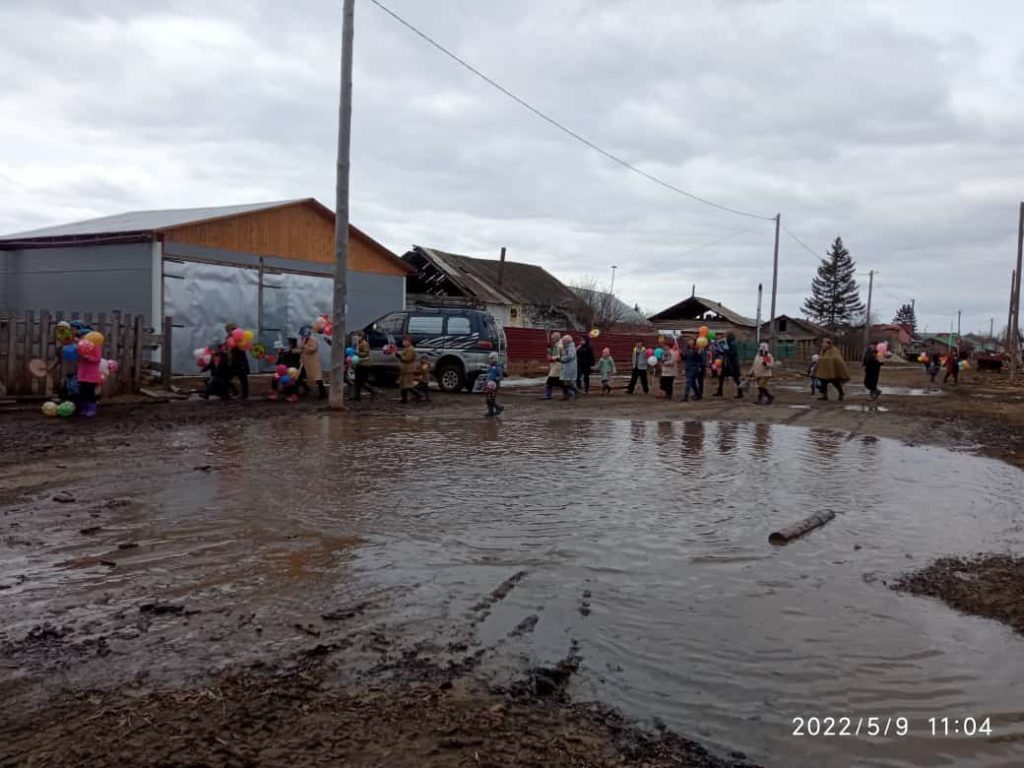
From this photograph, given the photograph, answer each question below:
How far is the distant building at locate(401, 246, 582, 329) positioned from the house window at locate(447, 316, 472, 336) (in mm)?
17652

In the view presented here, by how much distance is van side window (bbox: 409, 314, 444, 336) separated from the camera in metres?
19.2

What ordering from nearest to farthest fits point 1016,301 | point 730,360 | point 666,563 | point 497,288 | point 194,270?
point 666,563 < point 194,270 < point 730,360 < point 1016,301 < point 497,288

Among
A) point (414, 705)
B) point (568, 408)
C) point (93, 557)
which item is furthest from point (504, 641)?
point (568, 408)

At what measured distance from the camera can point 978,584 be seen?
214 inches

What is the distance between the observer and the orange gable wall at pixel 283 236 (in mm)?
20328

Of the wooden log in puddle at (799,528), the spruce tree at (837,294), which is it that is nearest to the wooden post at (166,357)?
the wooden log in puddle at (799,528)

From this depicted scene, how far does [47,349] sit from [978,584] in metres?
14.5

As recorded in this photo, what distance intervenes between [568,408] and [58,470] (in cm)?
1058

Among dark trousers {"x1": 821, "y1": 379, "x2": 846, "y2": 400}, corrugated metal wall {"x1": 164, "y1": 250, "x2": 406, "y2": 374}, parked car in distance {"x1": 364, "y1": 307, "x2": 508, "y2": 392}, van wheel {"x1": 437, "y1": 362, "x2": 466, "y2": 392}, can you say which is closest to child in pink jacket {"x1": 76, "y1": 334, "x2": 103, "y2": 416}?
corrugated metal wall {"x1": 164, "y1": 250, "x2": 406, "y2": 374}

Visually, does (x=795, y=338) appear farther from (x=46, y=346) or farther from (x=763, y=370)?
(x=46, y=346)

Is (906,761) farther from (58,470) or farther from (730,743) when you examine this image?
(58,470)

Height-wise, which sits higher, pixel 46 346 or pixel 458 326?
pixel 458 326

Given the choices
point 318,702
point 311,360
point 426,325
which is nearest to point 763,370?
point 426,325

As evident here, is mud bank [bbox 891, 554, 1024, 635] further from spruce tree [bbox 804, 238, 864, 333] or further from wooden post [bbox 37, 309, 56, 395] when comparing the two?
spruce tree [bbox 804, 238, 864, 333]
